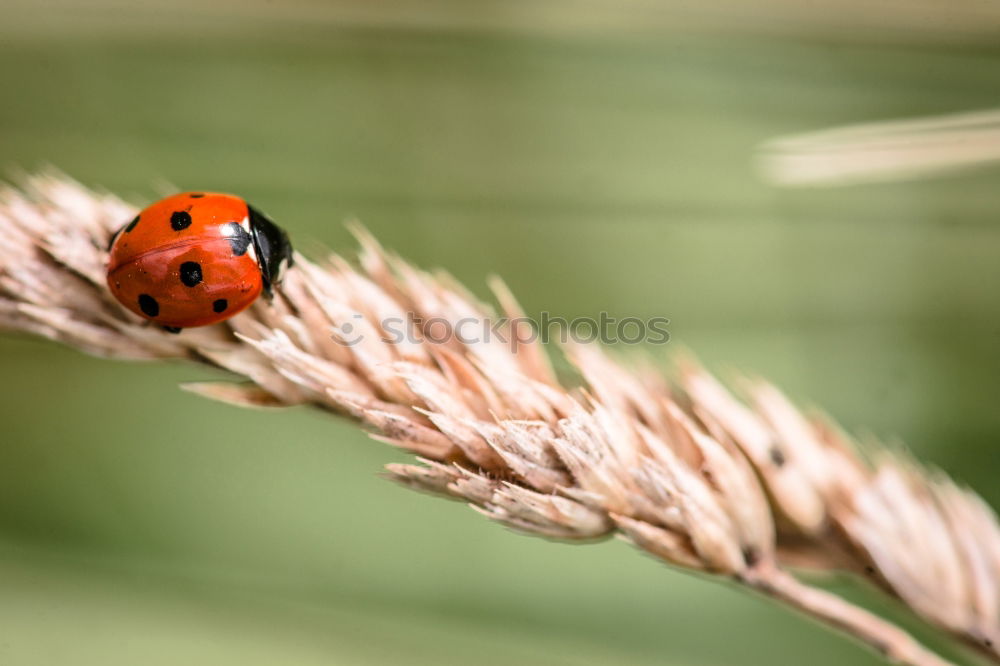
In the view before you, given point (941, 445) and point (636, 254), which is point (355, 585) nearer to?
point (636, 254)

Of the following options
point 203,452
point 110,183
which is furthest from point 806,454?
point 110,183

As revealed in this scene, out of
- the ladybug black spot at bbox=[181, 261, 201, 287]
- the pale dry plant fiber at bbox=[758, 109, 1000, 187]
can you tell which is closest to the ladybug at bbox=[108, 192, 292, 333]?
the ladybug black spot at bbox=[181, 261, 201, 287]

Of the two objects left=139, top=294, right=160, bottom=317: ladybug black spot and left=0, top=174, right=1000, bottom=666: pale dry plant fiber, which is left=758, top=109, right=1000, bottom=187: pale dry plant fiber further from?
left=139, top=294, right=160, bottom=317: ladybug black spot

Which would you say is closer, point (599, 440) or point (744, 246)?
point (599, 440)

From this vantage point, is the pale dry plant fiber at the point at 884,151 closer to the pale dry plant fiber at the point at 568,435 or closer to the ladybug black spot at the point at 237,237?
the pale dry plant fiber at the point at 568,435

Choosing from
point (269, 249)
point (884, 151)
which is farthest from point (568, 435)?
point (884, 151)

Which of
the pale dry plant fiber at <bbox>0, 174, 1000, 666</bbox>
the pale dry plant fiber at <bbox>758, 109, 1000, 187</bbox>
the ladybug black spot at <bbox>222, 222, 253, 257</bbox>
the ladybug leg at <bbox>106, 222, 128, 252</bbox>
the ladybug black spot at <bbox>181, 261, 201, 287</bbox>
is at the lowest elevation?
the pale dry plant fiber at <bbox>0, 174, 1000, 666</bbox>

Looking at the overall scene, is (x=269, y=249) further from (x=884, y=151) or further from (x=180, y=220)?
(x=884, y=151)
